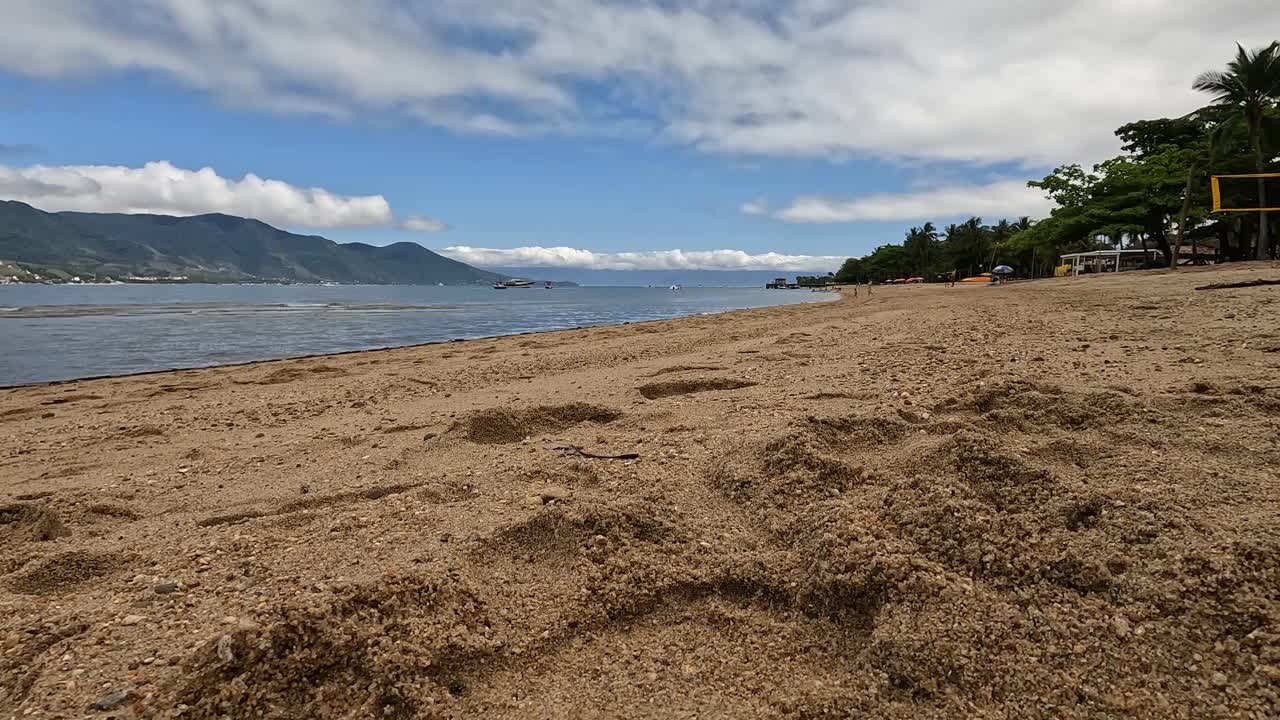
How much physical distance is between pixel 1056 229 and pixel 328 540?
142ft

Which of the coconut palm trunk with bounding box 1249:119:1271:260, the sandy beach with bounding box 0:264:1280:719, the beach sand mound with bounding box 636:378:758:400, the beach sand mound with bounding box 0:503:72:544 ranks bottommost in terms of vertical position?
the beach sand mound with bounding box 0:503:72:544

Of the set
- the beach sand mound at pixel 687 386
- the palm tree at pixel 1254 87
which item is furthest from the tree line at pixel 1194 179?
the beach sand mound at pixel 687 386

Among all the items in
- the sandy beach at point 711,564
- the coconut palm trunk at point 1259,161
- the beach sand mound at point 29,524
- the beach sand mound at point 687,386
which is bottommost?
the beach sand mound at point 29,524

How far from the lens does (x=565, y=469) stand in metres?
3.14

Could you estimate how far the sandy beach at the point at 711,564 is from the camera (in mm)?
1585

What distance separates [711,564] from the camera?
2164mm

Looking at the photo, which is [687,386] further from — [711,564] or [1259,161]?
[1259,161]

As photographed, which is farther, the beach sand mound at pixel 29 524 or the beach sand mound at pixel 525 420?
the beach sand mound at pixel 525 420

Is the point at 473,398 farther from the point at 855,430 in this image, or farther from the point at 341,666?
the point at 341,666

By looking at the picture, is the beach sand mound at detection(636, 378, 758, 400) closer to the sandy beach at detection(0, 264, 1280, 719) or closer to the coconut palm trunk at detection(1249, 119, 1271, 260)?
the sandy beach at detection(0, 264, 1280, 719)

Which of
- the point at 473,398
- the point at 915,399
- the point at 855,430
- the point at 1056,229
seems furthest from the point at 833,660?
the point at 1056,229

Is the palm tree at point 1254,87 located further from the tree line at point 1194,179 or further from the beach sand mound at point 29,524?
the beach sand mound at point 29,524

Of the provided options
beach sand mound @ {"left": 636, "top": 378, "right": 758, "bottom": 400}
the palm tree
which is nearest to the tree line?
the palm tree

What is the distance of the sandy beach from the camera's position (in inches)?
62.4
